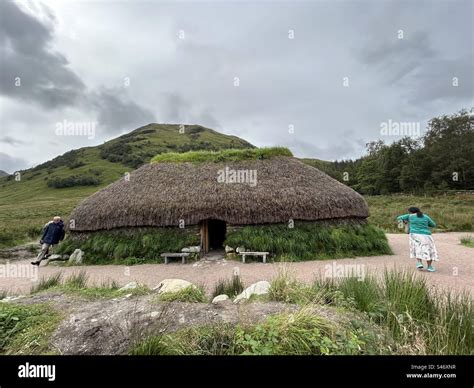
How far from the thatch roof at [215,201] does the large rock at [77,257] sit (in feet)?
3.62

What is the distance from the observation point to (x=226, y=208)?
34.9 ft

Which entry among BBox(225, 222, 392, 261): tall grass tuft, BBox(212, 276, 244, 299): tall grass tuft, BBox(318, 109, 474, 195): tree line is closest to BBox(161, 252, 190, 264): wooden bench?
BBox(225, 222, 392, 261): tall grass tuft

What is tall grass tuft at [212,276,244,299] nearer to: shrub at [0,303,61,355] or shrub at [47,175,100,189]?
shrub at [0,303,61,355]

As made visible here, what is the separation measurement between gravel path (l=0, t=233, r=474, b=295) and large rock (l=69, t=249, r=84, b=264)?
0.63 m

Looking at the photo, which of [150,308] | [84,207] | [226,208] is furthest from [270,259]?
[84,207]

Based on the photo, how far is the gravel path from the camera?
23.1ft

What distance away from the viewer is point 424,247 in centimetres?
750

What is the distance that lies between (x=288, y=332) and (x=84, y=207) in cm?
1236

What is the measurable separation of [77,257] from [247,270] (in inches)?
299

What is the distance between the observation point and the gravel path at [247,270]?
23.1 ft

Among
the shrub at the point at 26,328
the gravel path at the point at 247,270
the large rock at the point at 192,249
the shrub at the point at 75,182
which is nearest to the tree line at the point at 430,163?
the gravel path at the point at 247,270

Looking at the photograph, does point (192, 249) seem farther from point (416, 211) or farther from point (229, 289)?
point (416, 211)
